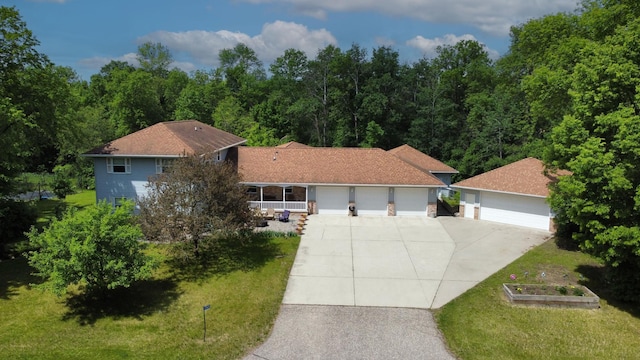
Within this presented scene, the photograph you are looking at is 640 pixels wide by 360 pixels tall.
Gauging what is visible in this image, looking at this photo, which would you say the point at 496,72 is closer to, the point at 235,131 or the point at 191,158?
the point at 235,131

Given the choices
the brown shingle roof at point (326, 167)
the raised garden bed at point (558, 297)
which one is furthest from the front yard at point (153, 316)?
the brown shingle roof at point (326, 167)

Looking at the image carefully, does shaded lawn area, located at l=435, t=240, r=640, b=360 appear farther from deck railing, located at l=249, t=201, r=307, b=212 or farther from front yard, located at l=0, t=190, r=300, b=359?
deck railing, located at l=249, t=201, r=307, b=212

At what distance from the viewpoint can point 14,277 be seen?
1892 cm

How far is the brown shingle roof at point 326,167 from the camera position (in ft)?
94.8

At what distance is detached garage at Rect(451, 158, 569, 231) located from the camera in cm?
2620

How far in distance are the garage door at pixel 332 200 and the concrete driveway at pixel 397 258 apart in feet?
2.81

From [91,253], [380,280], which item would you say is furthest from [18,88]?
[380,280]

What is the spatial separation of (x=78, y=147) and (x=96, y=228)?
3639 cm

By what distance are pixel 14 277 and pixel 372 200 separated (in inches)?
800

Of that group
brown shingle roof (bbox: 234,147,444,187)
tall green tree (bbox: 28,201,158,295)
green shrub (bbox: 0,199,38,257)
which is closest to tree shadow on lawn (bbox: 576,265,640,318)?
brown shingle roof (bbox: 234,147,444,187)

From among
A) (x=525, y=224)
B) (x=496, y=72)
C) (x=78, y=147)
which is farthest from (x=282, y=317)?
(x=496, y=72)

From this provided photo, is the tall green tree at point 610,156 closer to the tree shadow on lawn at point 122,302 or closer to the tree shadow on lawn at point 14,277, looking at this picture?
the tree shadow on lawn at point 122,302

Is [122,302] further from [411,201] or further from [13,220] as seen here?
[411,201]

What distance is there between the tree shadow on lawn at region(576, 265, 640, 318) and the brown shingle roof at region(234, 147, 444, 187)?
10.2m
